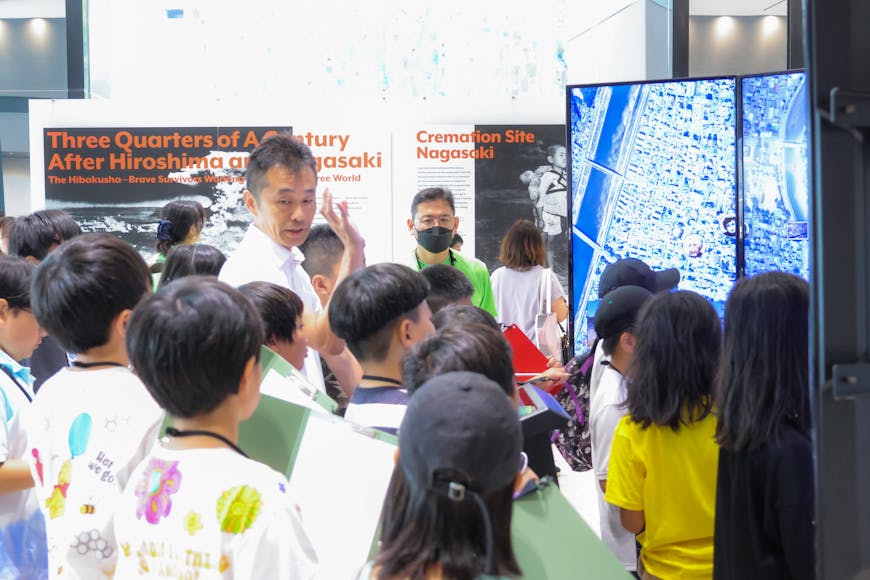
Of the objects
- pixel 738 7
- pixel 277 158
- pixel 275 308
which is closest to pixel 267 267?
pixel 277 158

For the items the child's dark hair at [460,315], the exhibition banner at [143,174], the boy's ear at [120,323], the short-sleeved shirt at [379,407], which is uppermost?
the exhibition banner at [143,174]

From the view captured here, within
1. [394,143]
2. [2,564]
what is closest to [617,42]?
[394,143]

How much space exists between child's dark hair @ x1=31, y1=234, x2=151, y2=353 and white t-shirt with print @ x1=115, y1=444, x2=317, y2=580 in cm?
51

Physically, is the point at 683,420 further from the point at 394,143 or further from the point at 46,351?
the point at 394,143

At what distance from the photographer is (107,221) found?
24.9 ft

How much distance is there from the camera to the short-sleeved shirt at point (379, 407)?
214cm

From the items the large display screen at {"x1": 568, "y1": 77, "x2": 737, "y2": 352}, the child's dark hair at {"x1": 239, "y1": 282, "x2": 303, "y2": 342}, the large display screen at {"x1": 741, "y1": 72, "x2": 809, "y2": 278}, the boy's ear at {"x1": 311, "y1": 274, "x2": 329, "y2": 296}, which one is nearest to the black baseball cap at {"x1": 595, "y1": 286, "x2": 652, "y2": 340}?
the child's dark hair at {"x1": 239, "y1": 282, "x2": 303, "y2": 342}

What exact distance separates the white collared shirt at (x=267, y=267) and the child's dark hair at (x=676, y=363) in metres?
1.11

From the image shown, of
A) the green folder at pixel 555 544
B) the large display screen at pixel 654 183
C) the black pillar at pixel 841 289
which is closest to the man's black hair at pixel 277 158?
the green folder at pixel 555 544

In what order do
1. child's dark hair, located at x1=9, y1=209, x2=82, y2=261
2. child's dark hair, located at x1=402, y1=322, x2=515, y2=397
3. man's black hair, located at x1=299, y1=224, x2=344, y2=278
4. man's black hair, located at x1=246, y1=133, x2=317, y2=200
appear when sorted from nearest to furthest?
child's dark hair, located at x1=402, y1=322, x2=515, y2=397
man's black hair, located at x1=246, y1=133, x2=317, y2=200
child's dark hair, located at x1=9, y1=209, x2=82, y2=261
man's black hair, located at x1=299, y1=224, x2=344, y2=278

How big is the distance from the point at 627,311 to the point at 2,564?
1896 mm

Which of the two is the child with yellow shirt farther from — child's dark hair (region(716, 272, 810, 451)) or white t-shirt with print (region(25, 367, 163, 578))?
white t-shirt with print (region(25, 367, 163, 578))

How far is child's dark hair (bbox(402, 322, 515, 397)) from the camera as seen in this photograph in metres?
1.85

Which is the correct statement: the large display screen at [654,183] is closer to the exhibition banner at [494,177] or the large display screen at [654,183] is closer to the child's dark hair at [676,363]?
the exhibition banner at [494,177]
